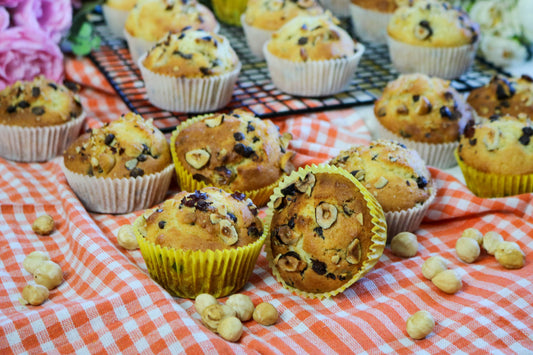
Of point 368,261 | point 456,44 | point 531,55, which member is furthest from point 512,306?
point 531,55

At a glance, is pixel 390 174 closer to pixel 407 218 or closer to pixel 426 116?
pixel 407 218

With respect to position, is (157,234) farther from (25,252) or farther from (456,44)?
(456,44)

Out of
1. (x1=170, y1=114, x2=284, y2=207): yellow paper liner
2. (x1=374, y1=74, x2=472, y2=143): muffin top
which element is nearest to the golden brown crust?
(x1=170, y1=114, x2=284, y2=207): yellow paper liner

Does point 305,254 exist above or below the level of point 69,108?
above

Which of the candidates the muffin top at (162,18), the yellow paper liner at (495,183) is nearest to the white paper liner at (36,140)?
the muffin top at (162,18)

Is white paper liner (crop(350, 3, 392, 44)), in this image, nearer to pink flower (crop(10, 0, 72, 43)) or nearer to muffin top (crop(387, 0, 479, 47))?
muffin top (crop(387, 0, 479, 47))

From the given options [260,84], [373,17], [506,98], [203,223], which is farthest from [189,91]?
[373,17]
